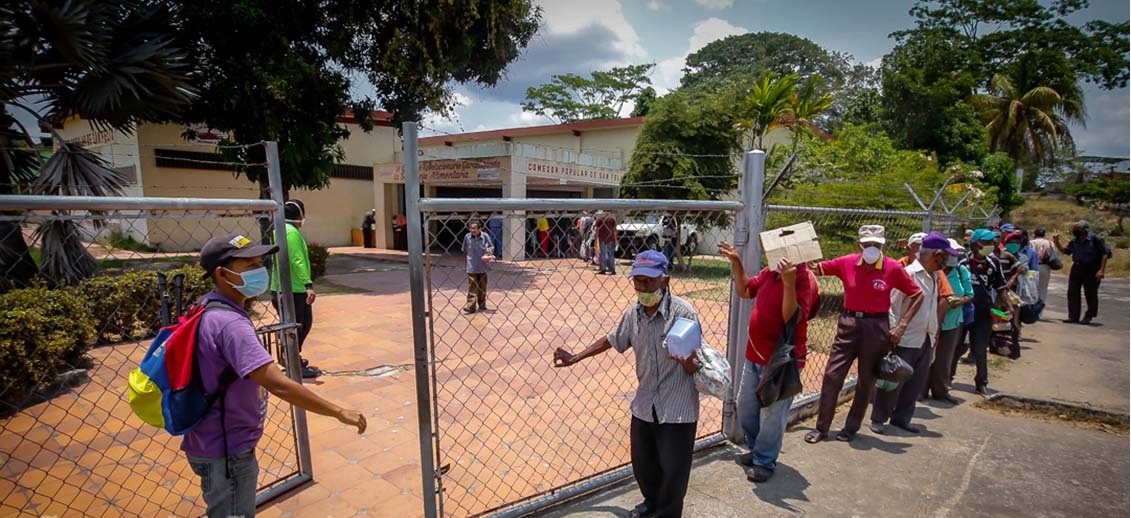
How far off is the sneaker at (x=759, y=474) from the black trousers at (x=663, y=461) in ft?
2.85

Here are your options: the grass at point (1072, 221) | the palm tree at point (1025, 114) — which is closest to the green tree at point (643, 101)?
the palm tree at point (1025, 114)

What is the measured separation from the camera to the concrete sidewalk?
3.09 meters

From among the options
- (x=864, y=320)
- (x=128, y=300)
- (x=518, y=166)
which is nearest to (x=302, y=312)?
(x=128, y=300)

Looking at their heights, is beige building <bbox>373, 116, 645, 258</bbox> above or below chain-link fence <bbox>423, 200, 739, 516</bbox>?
above

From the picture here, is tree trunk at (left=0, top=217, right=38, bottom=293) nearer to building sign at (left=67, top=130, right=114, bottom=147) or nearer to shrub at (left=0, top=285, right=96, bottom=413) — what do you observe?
shrub at (left=0, top=285, right=96, bottom=413)

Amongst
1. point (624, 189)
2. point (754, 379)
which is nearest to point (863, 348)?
point (754, 379)

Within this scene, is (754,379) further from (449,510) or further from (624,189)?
(624,189)

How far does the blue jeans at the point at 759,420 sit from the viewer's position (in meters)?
3.30

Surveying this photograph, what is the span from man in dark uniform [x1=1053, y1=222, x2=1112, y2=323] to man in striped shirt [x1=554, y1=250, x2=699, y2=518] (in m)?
9.59

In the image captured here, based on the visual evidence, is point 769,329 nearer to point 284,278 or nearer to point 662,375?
point 662,375

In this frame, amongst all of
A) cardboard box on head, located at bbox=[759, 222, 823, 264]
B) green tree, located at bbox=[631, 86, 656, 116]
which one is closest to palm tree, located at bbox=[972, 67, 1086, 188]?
green tree, located at bbox=[631, 86, 656, 116]

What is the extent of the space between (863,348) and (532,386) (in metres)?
2.84

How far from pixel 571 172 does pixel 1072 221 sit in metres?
29.1

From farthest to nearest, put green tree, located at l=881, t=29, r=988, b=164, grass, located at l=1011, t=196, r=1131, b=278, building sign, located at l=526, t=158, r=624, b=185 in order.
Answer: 1. grass, located at l=1011, t=196, r=1131, b=278
2. green tree, located at l=881, t=29, r=988, b=164
3. building sign, located at l=526, t=158, r=624, b=185
